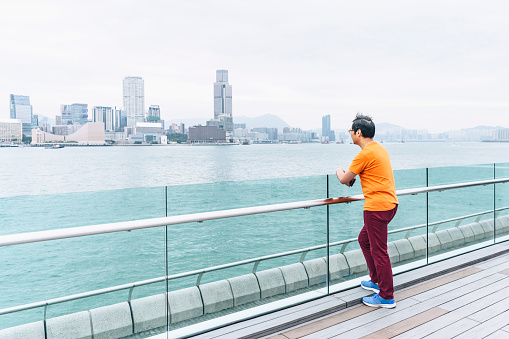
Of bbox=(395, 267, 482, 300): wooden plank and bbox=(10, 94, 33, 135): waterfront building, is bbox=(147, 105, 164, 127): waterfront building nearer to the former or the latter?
bbox=(10, 94, 33, 135): waterfront building

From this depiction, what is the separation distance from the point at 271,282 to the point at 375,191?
1021 mm

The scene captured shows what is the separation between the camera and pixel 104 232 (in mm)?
2250

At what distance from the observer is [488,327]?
271 cm

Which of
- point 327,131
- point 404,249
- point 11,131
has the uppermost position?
point 327,131

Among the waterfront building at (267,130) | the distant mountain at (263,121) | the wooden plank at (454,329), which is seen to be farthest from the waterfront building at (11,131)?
the wooden plank at (454,329)

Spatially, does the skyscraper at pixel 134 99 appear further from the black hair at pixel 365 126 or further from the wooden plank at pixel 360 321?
the wooden plank at pixel 360 321

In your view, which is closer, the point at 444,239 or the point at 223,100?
the point at 444,239

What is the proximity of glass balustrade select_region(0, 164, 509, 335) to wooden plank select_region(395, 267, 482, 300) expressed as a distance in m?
0.28

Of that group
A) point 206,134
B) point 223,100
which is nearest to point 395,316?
point 206,134

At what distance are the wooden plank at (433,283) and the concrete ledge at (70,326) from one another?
7.51 feet

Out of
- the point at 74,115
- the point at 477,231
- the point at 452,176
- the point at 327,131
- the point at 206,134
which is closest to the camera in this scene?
the point at 477,231

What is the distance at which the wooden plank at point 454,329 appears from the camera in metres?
2.60

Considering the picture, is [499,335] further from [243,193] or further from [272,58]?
[272,58]

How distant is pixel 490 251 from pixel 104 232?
4.08 m
